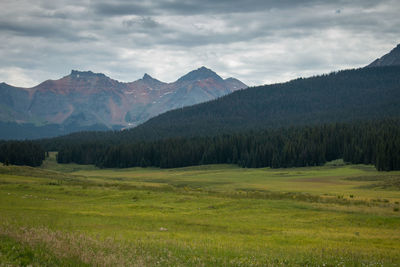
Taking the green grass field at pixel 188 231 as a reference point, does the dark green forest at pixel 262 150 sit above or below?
above

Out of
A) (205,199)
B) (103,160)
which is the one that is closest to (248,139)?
(103,160)

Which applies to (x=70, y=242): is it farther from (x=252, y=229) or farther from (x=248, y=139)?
(x=248, y=139)

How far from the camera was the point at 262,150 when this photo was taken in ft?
522

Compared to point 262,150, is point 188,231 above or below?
below

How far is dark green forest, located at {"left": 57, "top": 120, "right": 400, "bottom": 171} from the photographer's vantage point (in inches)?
5709

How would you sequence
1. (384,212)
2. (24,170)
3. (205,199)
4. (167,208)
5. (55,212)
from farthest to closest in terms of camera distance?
(24,170)
(205,199)
(167,208)
(384,212)
(55,212)

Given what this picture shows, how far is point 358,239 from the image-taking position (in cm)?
2650

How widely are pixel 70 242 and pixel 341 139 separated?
152 metres

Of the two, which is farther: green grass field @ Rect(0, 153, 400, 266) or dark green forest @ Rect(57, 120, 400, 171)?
dark green forest @ Rect(57, 120, 400, 171)

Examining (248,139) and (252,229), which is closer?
(252,229)

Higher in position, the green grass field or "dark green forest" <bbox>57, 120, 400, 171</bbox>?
"dark green forest" <bbox>57, 120, 400, 171</bbox>

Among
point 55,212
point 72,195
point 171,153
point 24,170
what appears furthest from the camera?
point 171,153

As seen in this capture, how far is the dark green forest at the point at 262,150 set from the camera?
476ft

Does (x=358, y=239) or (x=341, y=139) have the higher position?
(x=341, y=139)
